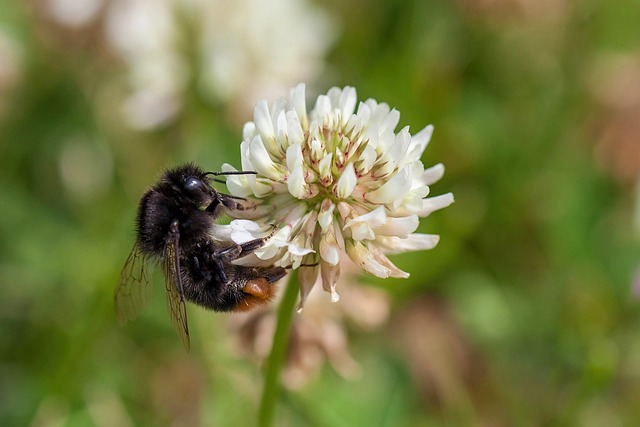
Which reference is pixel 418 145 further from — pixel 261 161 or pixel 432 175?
pixel 261 161

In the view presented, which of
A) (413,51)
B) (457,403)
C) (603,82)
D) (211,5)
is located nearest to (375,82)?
(413,51)

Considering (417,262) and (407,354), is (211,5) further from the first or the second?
(407,354)

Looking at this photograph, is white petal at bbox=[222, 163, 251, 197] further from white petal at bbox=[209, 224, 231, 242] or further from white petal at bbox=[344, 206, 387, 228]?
white petal at bbox=[344, 206, 387, 228]

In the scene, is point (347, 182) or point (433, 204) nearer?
point (347, 182)

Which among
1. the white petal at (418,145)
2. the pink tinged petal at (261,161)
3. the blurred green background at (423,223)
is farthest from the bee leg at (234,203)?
the blurred green background at (423,223)

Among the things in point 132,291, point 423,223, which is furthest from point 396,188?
point 423,223
